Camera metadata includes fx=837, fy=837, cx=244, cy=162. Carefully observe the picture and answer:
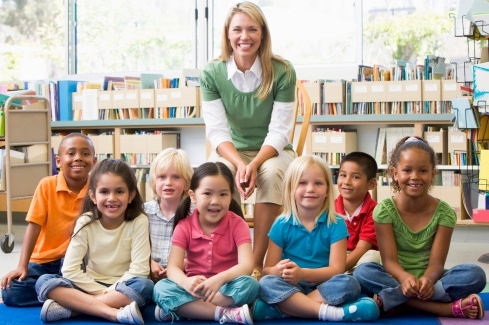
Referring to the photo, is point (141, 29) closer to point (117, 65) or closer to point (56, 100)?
point (117, 65)

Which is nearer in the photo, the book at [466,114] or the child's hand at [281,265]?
the child's hand at [281,265]

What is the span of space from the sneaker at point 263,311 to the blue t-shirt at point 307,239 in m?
0.18

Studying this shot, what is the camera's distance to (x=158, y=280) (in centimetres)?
274

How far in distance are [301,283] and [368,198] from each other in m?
0.48

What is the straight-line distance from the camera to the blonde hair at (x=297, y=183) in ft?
8.77

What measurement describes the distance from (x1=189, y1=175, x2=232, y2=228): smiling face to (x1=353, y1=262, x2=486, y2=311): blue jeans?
19.5 inches

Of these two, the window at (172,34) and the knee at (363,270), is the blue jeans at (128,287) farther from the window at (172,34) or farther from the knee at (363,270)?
the window at (172,34)

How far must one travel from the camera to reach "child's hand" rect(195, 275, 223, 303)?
245 cm

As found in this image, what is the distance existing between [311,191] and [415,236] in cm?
36

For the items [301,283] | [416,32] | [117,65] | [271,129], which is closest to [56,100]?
[117,65]

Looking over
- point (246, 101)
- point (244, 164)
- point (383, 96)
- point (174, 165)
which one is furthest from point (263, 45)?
point (383, 96)

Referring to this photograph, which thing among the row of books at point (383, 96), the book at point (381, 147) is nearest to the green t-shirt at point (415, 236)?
the row of books at point (383, 96)

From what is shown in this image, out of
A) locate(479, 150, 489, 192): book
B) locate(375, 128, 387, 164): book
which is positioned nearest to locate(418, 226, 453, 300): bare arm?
locate(479, 150, 489, 192): book

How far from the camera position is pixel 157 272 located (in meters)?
2.72
